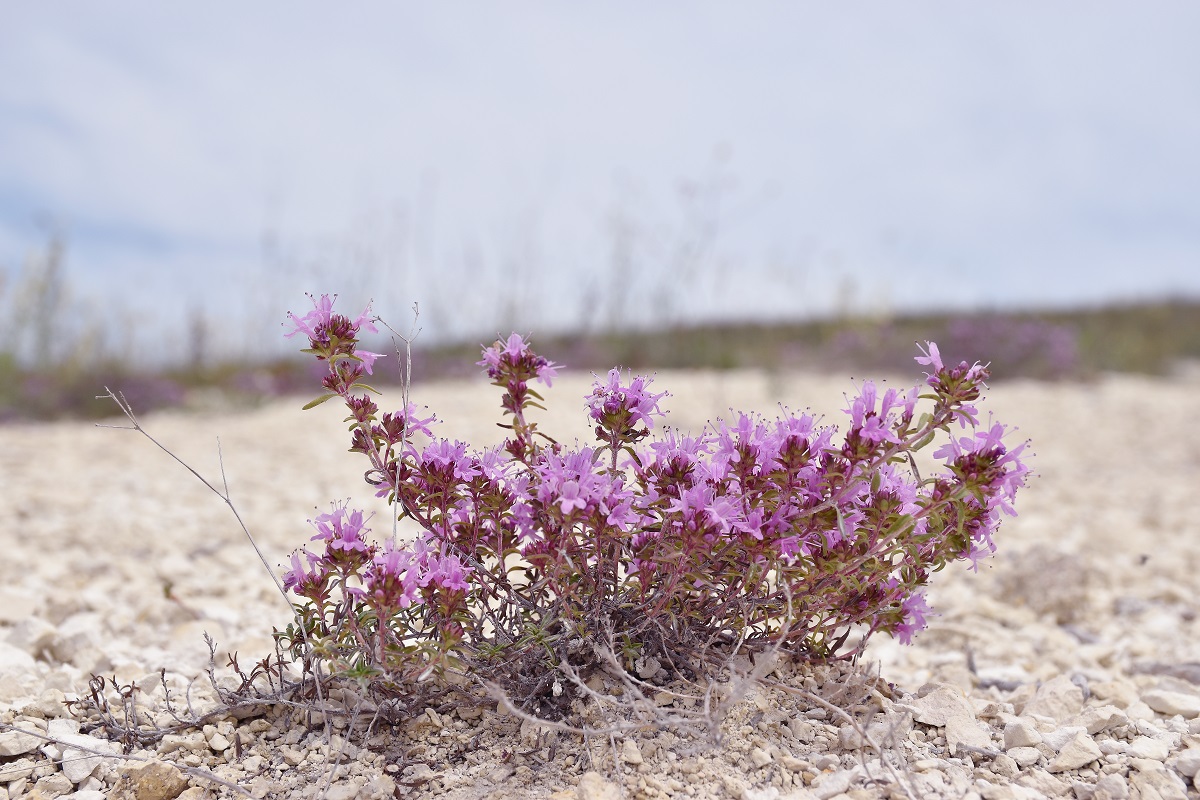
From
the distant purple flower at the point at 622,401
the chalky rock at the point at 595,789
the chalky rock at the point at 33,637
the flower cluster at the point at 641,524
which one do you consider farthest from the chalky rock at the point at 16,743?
the distant purple flower at the point at 622,401

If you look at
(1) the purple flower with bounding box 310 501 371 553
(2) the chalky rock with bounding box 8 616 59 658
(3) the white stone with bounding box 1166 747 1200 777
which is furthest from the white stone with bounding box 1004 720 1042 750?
(2) the chalky rock with bounding box 8 616 59 658

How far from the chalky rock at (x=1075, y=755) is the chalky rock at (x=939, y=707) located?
22 centimetres

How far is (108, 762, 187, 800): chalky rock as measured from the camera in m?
2.13

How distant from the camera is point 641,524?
7.10 ft

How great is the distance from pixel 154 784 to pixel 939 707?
6.49 feet

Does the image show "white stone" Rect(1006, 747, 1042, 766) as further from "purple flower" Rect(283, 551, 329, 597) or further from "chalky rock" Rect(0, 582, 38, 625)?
"chalky rock" Rect(0, 582, 38, 625)

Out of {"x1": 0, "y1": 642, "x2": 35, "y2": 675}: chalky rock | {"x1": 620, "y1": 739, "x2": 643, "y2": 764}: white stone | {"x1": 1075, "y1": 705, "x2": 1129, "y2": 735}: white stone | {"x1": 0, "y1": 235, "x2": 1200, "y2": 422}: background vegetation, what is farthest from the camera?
{"x1": 0, "y1": 235, "x2": 1200, "y2": 422}: background vegetation

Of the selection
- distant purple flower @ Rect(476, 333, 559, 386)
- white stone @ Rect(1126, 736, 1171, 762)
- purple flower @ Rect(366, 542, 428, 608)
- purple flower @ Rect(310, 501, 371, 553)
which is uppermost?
distant purple flower @ Rect(476, 333, 559, 386)

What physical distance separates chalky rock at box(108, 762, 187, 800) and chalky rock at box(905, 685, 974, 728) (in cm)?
183

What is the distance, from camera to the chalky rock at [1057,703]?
8.55 ft

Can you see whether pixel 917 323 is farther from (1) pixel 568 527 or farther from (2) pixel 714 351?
(1) pixel 568 527

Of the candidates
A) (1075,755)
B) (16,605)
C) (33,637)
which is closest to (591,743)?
(1075,755)

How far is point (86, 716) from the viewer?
248 centimetres

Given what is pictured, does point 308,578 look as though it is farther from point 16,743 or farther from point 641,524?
point 16,743
